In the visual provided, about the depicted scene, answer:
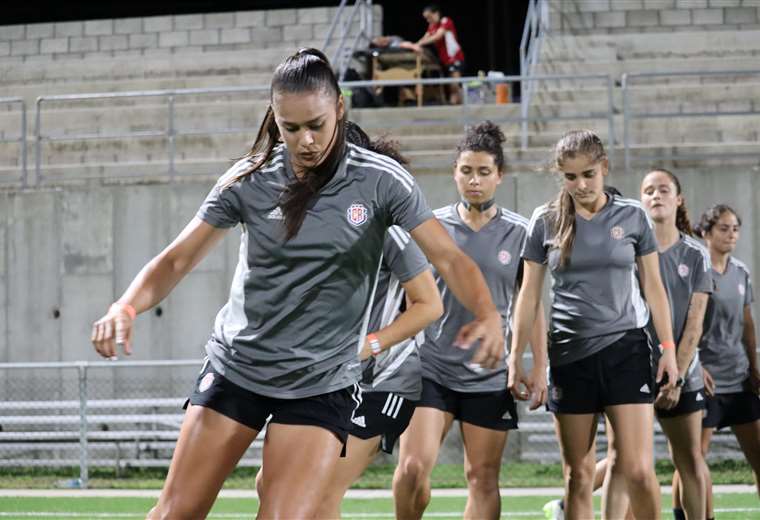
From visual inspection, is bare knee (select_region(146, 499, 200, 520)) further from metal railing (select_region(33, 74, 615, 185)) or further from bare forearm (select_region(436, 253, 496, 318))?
metal railing (select_region(33, 74, 615, 185))

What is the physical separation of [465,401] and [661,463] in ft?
23.1

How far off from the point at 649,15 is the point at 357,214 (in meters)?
15.6

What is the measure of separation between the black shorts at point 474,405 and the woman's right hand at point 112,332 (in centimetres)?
301

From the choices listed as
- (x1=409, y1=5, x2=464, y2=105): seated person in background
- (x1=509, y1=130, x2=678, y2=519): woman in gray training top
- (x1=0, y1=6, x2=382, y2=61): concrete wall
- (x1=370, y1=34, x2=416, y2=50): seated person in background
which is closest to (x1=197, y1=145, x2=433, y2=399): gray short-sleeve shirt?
(x1=509, y1=130, x2=678, y2=519): woman in gray training top

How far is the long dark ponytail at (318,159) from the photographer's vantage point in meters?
4.26

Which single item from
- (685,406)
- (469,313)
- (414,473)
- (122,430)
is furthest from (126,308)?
(122,430)

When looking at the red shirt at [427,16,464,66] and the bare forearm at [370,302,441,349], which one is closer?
the bare forearm at [370,302,441,349]

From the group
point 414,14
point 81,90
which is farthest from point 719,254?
point 414,14

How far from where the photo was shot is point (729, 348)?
8.85 meters

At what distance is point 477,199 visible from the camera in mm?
7047

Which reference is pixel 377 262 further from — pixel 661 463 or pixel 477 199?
pixel 661 463

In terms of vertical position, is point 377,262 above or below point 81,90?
below

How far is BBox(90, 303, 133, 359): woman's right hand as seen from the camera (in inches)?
158

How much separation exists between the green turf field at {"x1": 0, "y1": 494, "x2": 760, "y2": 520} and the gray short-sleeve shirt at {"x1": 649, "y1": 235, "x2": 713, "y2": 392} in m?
2.20
